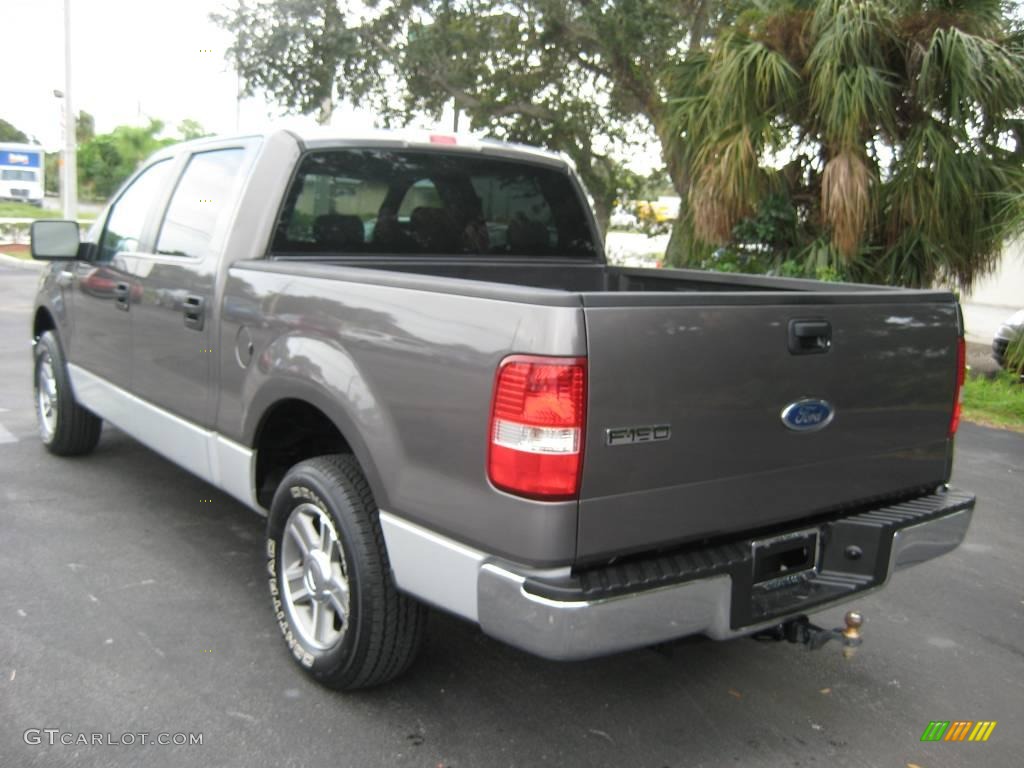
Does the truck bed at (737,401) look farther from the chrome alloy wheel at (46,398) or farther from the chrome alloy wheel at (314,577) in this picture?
the chrome alloy wheel at (46,398)

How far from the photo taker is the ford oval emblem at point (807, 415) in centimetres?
283

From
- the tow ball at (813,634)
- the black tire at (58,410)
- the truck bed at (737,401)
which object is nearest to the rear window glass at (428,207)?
the truck bed at (737,401)

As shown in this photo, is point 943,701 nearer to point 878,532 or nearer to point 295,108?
point 878,532

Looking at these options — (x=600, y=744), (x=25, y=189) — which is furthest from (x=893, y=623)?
(x=25, y=189)

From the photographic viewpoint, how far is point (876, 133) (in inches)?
350

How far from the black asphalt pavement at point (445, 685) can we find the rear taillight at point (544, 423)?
3.14 feet

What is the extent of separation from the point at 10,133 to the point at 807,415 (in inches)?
2579

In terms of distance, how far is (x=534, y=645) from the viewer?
2.48 m

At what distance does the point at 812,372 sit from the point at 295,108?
1549 cm

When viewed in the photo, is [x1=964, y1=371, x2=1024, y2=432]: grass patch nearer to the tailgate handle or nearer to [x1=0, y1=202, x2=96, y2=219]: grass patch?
the tailgate handle

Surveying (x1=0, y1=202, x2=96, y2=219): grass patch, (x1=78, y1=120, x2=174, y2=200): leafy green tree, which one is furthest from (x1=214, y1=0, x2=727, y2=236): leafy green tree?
(x1=78, y1=120, x2=174, y2=200): leafy green tree

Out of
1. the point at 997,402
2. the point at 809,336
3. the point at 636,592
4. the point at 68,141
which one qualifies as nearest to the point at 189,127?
the point at 68,141

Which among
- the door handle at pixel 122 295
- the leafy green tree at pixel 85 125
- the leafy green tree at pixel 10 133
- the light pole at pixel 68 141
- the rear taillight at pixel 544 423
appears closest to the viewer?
the rear taillight at pixel 544 423

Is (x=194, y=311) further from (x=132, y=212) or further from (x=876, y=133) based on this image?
(x=876, y=133)
